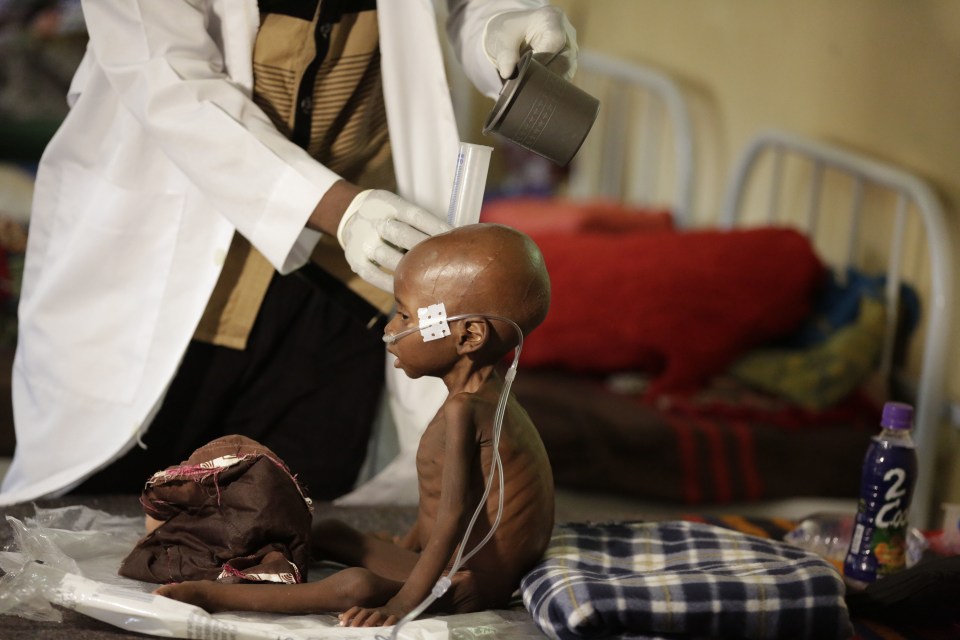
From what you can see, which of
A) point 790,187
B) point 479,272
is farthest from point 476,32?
point 790,187

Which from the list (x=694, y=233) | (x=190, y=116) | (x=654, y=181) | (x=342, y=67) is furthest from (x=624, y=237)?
(x=190, y=116)

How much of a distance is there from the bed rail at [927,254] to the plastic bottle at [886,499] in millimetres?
907

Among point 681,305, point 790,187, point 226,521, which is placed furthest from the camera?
point 790,187

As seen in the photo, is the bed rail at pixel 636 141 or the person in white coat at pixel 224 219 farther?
the bed rail at pixel 636 141

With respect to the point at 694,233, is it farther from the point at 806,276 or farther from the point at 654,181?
the point at 654,181

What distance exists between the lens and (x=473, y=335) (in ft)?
3.51

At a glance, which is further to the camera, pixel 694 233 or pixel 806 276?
pixel 694 233

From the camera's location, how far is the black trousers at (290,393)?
55.3 inches

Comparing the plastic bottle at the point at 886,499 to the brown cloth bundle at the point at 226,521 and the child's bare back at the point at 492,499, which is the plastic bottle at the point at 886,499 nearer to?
the child's bare back at the point at 492,499

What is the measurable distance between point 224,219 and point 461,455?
0.50 meters

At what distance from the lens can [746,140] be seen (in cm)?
317

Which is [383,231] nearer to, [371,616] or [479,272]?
[479,272]

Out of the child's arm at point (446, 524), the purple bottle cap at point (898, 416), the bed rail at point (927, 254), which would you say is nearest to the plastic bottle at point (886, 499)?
the purple bottle cap at point (898, 416)

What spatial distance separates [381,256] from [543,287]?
Answer: 7.5 inches
